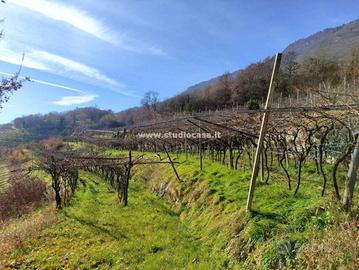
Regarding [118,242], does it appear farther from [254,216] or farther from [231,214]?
[254,216]

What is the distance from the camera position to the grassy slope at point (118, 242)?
7824 millimetres

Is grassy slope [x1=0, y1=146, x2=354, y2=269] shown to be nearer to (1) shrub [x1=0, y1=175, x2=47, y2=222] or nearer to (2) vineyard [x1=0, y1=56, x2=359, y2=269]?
(2) vineyard [x1=0, y1=56, x2=359, y2=269]

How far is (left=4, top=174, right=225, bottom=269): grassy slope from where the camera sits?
7.82 m

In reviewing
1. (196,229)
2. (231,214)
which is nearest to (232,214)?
(231,214)

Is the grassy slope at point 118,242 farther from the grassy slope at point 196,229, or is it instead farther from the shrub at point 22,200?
the shrub at point 22,200

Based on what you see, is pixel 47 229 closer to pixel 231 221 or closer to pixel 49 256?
pixel 49 256

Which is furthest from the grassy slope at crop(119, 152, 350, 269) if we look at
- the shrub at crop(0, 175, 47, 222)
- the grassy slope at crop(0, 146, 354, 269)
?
the shrub at crop(0, 175, 47, 222)

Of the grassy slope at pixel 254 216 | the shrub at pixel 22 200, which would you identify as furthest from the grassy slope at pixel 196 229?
the shrub at pixel 22 200

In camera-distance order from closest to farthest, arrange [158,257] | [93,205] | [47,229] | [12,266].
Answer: [158,257], [12,266], [47,229], [93,205]

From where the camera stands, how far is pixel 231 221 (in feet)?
26.6

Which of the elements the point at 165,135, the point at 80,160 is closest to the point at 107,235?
the point at 80,160

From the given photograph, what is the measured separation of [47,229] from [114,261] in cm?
566

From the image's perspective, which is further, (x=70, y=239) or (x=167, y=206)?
(x=167, y=206)

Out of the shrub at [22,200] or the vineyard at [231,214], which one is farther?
the shrub at [22,200]
